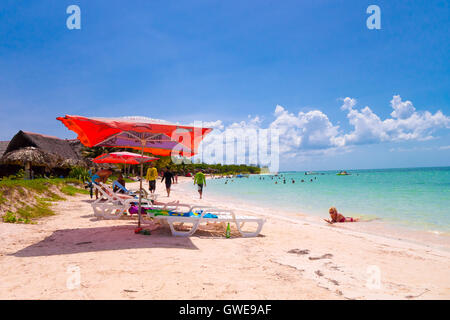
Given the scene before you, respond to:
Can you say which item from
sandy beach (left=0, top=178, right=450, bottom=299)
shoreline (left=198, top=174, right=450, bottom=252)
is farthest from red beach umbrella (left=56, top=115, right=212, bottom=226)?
shoreline (left=198, top=174, right=450, bottom=252)

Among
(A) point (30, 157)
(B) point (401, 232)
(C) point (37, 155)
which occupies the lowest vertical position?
(B) point (401, 232)

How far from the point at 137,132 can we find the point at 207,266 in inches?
120

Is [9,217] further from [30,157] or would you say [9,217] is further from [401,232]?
[30,157]

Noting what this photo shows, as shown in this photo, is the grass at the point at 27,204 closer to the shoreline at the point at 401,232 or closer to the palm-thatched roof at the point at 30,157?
the shoreline at the point at 401,232

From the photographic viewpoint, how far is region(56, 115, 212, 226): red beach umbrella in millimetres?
4367

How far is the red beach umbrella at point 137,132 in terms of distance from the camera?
14.3 feet

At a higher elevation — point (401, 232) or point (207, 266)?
point (207, 266)

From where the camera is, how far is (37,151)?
56.3ft

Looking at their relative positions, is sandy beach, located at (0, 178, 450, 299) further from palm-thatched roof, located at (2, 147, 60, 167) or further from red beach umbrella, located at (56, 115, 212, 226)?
palm-thatched roof, located at (2, 147, 60, 167)

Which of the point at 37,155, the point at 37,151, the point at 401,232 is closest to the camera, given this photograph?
the point at 401,232

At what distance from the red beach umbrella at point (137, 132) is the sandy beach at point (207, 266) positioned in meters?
1.53

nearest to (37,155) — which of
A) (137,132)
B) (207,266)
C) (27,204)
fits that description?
(27,204)
